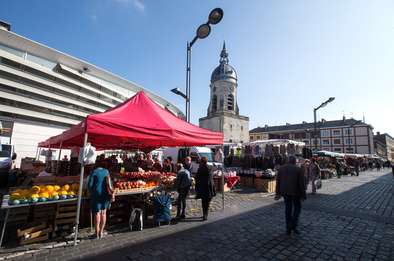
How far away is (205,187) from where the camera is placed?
6.68 m

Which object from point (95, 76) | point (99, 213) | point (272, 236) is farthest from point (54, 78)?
point (272, 236)

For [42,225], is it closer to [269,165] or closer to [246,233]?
[246,233]

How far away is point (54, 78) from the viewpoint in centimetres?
3447

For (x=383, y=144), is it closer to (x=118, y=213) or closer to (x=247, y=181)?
(x=247, y=181)

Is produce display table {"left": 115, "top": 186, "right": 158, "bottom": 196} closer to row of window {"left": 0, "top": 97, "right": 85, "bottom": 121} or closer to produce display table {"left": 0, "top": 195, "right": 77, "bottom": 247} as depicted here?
produce display table {"left": 0, "top": 195, "right": 77, "bottom": 247}

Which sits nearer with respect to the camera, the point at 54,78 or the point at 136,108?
the point at 136,108

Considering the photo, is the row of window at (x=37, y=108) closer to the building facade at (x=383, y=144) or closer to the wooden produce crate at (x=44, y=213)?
the wooden produce crate at (x=44, y=213)

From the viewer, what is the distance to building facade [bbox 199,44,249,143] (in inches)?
2112

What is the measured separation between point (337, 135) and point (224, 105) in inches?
1857

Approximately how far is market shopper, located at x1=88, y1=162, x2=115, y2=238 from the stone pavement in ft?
1.34

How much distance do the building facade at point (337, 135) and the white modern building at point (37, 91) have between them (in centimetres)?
5969

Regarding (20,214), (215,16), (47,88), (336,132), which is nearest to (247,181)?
(215,16)

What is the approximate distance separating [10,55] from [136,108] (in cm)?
3224

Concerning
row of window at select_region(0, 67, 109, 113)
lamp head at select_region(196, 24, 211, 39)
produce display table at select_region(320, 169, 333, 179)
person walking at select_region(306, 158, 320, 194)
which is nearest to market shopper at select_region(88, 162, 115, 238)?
lamp head at select_region(196, 24, 211, 39)
